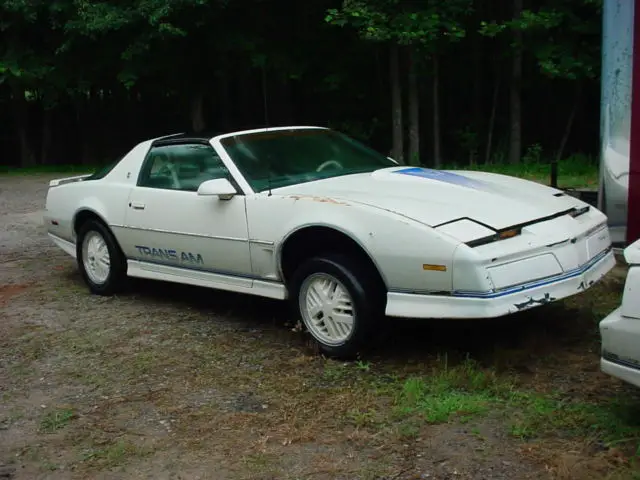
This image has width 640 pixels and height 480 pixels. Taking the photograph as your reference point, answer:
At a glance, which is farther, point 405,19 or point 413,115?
point 413,115

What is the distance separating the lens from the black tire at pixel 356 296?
15.7ft

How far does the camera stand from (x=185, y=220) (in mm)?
5949

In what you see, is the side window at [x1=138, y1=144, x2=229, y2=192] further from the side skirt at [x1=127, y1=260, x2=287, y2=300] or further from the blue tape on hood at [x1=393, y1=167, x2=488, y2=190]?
the blue tape on hood at [x1=393, y1=167, x2=488, y2=190]

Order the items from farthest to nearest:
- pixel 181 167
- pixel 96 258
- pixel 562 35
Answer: pixel 562 35
pixel 96 258
pixel 181 167

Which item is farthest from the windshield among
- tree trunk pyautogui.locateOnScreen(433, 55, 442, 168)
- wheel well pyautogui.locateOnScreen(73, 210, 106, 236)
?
tree trunk pyautogui.locateOnScreen(433, 55, 442, 168)

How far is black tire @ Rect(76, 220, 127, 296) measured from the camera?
679 centimetres

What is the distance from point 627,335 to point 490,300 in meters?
0.93

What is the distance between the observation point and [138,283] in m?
7.40

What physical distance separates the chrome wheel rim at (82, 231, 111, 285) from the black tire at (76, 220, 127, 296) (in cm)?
2

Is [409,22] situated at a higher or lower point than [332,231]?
higher

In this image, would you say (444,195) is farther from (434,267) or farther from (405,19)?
(405,19)

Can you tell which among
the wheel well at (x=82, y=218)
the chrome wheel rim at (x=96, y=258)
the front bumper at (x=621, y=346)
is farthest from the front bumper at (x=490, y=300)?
the wheel well at (x=82, y=218)

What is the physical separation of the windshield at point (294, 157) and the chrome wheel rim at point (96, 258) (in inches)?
64.5

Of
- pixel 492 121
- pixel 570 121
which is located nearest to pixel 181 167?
pixel 492 121
